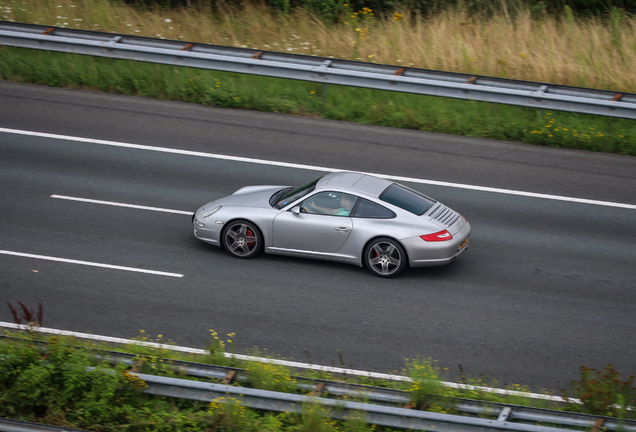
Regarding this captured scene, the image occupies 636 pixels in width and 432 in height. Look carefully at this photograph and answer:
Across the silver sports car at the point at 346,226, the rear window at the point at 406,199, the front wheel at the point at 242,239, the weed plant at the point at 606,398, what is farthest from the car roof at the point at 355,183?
the weed plant at the point at 606,398

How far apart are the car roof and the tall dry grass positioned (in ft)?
26.2

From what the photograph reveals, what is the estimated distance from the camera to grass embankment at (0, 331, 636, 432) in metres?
6.64

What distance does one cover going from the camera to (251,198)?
1098 centimetres

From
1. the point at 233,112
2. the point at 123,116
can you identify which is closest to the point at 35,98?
the point at 123,116

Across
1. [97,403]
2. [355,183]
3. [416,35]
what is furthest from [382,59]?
[97,403]

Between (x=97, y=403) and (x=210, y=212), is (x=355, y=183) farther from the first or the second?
(x=97, y=403)

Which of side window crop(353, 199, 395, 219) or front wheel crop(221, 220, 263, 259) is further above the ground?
side window crop(353, 199, 395, 219)

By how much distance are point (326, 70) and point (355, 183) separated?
20.0ft

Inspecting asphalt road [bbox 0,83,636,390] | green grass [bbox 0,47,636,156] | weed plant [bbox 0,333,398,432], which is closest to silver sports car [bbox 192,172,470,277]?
asphalt road [bbox 0,83,636,390]

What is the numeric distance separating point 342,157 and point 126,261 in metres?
5.42

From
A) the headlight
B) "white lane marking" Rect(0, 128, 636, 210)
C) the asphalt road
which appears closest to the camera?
the asphalt road

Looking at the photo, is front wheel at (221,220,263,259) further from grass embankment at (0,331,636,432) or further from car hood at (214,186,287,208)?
grass embankment at (0,331,636,432)

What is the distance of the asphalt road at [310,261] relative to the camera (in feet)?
29.1

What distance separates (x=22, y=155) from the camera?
45.5ft
